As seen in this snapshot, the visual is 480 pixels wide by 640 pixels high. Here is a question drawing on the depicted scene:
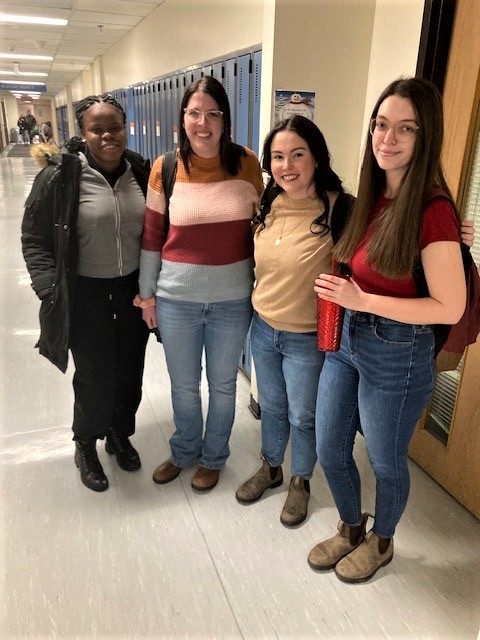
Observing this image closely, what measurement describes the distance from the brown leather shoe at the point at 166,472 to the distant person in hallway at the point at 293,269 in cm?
54

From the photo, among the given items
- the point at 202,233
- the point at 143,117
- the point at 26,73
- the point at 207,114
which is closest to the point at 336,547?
the point at 202,233

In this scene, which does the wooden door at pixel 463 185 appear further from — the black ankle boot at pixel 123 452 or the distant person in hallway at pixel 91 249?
the black ankle boot at pixel 123 452

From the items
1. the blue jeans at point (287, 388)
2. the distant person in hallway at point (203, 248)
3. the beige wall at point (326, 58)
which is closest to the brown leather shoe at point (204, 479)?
the blue jeans at point (287, 388)

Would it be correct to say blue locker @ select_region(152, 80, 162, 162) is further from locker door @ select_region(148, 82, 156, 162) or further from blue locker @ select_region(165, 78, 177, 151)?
blue locker @ select_region(165, 78, 177, 151)

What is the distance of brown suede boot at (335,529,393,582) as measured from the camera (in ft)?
5.51

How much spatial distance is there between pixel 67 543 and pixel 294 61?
2217 millimetres

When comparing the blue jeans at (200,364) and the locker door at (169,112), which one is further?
the locker door at (169,112)

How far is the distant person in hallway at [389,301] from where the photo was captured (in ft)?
4.03

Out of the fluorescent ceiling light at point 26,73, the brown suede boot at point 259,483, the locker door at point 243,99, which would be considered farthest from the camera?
the fluorescent ceiling light at point 26,73

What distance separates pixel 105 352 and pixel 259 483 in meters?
0.87

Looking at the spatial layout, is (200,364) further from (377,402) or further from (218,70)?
(218,70)

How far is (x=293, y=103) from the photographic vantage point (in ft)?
7.19

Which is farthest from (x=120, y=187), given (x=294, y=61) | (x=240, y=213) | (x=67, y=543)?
(x=67, y=543)

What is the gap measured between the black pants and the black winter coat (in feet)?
0.23
